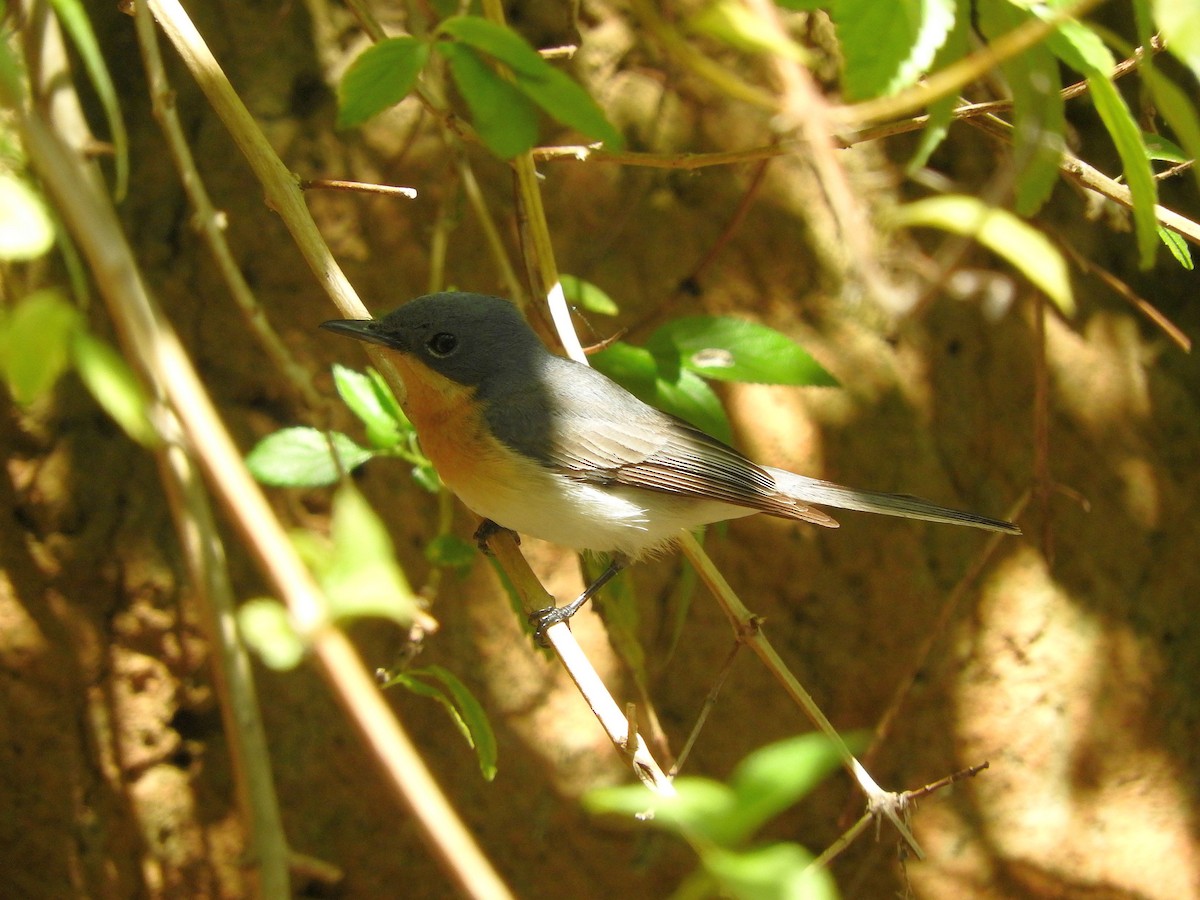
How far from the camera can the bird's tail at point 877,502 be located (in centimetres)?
340

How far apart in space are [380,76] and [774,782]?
138 centimetres

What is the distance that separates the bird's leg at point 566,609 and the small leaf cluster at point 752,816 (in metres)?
1.61

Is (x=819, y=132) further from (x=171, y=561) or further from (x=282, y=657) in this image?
(x=171, y=561)

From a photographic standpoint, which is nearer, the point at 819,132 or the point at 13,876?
the point at 819,132

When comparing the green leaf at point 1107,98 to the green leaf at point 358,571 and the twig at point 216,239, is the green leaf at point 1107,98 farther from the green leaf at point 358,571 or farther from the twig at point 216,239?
the twig at point 216,239

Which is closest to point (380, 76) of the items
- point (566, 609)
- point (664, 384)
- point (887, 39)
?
point (887, 39)

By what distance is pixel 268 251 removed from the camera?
389 centimetres

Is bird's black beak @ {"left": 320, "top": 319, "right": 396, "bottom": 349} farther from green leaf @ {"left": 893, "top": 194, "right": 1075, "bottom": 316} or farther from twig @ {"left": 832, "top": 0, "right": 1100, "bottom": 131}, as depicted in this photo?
green leaf @ {"left": 893, "top": 194, "right": 1075, "bottom": 316}

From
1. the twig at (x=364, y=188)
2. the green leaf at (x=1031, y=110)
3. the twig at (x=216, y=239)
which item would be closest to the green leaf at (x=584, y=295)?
the twig at (x=364, y=188)

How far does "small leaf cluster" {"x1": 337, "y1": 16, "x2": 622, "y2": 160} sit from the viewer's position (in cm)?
155

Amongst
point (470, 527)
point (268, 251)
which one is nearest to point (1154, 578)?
point (470, 527)

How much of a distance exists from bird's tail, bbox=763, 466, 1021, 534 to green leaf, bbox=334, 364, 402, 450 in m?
1.46

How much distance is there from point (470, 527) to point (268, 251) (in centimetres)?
135

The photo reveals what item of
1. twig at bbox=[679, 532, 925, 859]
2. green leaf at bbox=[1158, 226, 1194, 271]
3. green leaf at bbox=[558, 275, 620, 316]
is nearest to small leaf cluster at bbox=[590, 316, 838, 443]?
green leaf at bbox=[558, 275, 620, 316]
